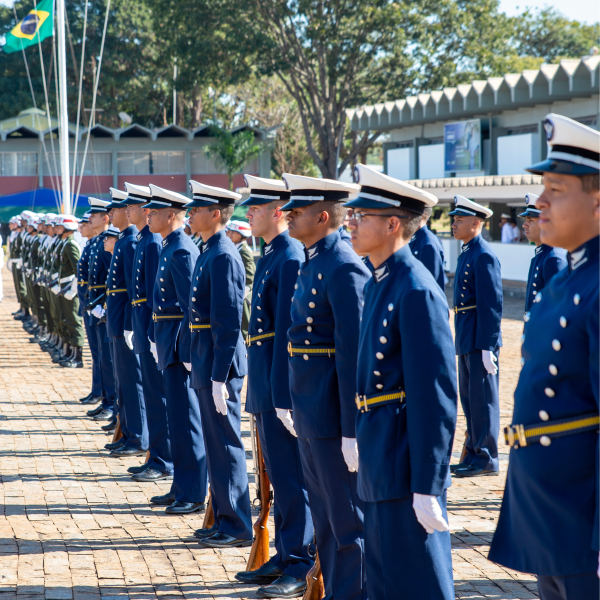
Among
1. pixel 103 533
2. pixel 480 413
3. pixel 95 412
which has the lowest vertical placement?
pixel 103 533

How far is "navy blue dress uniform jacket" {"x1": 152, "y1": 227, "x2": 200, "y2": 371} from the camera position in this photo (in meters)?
6.20

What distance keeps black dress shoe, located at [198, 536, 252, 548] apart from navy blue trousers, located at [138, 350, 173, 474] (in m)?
1.67

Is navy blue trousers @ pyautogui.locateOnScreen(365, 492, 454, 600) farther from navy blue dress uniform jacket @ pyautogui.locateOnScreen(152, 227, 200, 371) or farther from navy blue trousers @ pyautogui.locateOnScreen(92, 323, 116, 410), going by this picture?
navy blue trousers @ pyautogui.locateOnScreen(92, 323, 116, 410)

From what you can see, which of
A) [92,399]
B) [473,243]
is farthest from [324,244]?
[92,399]

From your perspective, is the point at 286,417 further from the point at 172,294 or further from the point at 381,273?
the point at 172,294

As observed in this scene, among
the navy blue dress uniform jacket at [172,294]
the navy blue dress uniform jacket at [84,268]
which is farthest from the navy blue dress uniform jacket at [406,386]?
the navy blue dress uniform jacket at [84,268]

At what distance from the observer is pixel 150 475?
7.14 m

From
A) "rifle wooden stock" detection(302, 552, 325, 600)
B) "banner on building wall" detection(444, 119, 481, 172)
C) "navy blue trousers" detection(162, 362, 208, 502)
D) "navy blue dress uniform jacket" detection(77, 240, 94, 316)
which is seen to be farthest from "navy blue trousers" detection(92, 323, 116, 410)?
"banner on building wall" detection(444, 119, 481, 172)

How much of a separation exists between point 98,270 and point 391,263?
6864 millimetres

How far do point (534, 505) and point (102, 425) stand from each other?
7402 millimetres

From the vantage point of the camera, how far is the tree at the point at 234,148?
43.2 metres

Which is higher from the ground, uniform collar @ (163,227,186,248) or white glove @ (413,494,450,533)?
uniform collar @ (163,227,186,248)

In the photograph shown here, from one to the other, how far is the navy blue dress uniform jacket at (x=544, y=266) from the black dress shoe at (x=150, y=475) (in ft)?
10.8

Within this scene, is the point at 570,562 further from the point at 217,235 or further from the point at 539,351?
the point at 217,235
